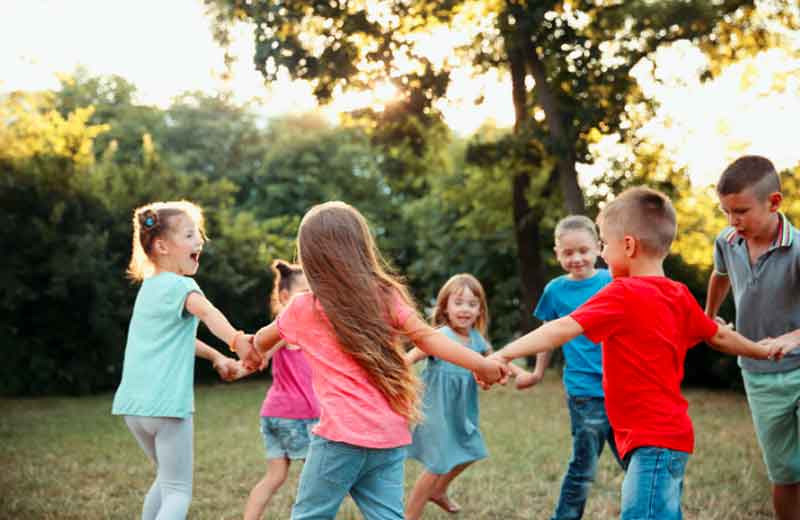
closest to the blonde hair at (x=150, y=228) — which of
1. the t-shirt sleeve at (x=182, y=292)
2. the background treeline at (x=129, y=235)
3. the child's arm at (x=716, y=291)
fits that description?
the t-shirt sleeve at (x=182, y=292)

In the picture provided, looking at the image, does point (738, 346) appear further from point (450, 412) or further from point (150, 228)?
point (150, 228)

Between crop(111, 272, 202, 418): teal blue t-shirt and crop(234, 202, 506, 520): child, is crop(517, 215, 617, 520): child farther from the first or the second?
crop(111, 272, 202, 418): teal blue t-shirt

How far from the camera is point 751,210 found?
4.37m

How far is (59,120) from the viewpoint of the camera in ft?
52.7

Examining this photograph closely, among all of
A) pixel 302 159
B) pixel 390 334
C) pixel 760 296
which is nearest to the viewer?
pixel 390 334

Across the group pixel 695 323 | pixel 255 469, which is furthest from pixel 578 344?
pixel 255 469

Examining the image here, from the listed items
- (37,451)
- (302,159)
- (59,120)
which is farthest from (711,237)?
(302,159)

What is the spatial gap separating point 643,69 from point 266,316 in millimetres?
9123

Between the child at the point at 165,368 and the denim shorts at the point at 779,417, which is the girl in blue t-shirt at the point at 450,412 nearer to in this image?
the child at the point at 165,368

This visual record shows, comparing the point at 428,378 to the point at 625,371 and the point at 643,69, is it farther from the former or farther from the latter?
the point at 643,69

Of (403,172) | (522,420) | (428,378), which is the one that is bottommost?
(522,420)

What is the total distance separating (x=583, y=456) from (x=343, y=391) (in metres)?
2.22

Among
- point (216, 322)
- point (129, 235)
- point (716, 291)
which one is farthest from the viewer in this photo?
point (129, 235)

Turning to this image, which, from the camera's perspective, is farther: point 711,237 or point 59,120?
point 711,237
